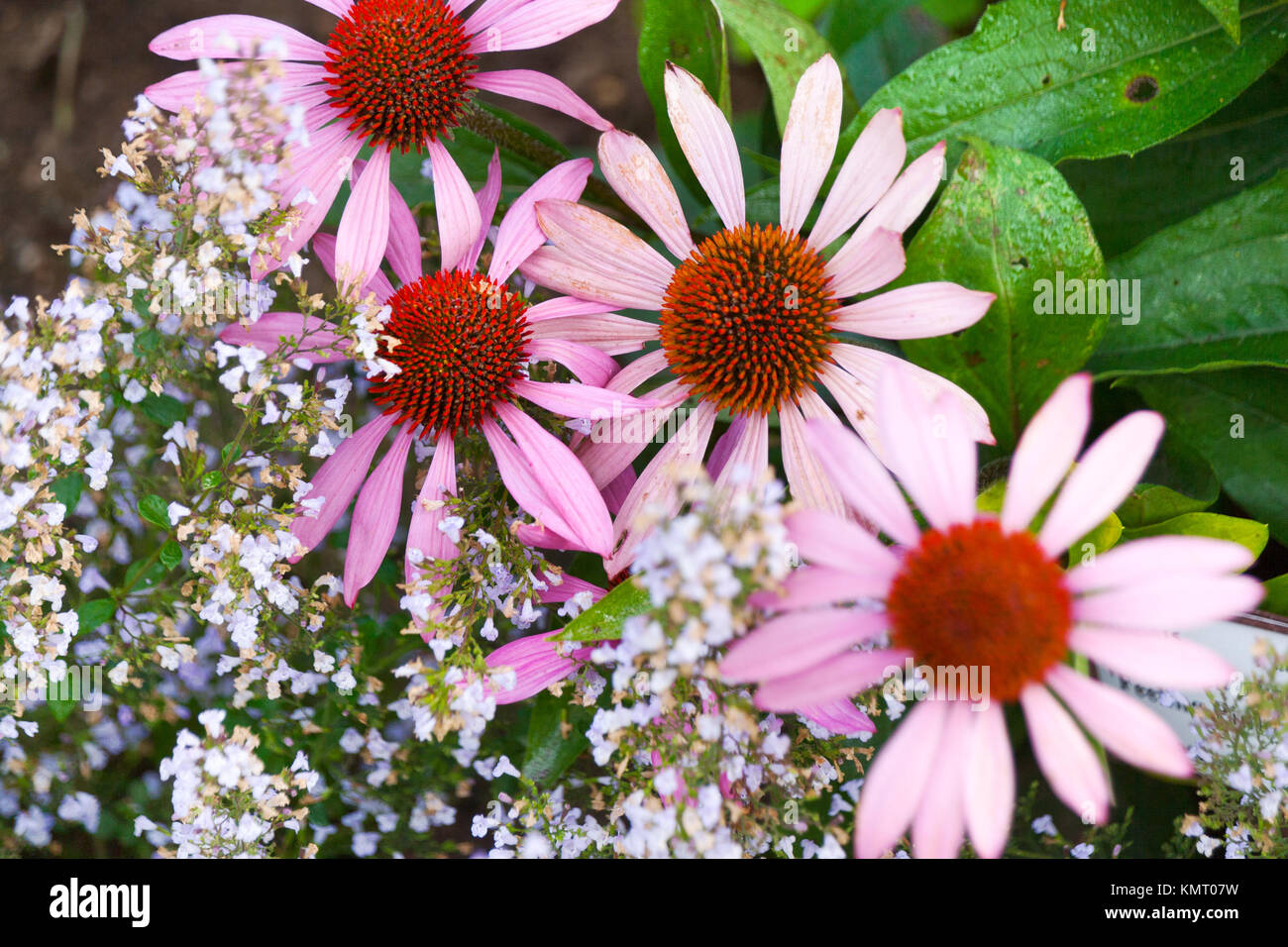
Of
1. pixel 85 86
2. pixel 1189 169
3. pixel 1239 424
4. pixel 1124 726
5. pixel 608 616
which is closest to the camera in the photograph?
pixel 1124 726

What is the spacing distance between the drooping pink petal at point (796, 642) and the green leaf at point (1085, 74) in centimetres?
50

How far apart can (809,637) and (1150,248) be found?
1.93 feet

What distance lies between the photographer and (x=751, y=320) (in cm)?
79

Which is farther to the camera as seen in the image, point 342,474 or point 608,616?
point 342,474

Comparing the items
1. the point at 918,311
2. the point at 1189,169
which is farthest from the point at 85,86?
the point at 1189,169

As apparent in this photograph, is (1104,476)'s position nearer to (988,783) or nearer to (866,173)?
(988,783)

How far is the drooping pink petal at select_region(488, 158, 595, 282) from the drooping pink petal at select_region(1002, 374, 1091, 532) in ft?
1.39

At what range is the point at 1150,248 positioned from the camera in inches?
35.5

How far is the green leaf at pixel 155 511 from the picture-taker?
75 cm

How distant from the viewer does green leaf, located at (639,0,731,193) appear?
35.9 inches

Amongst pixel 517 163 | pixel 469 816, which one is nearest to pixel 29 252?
pixel 517 163

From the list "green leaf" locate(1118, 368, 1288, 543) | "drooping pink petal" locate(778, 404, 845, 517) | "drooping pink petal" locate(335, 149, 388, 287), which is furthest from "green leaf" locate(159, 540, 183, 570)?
"green leaf" locate(1118, 368, 1288, 543)

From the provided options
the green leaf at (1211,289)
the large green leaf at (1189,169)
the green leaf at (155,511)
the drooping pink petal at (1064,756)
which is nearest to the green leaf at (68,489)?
the green leaf at (155,511)

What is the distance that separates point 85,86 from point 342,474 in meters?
1.36
